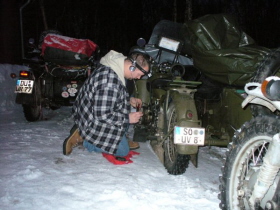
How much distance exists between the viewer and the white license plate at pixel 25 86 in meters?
4.94

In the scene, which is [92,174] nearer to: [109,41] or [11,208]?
[11,208]

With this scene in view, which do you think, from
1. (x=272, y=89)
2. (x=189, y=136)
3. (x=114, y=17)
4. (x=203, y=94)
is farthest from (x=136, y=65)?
(x=114, y=17)

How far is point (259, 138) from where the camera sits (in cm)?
165

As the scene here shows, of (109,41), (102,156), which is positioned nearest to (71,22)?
(109,41)

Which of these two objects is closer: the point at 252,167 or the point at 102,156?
the point at 252,167

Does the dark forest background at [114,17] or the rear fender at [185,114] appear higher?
the dark forest background at [114,17]

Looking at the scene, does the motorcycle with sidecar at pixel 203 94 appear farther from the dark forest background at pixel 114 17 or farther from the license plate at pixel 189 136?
the dark forest background at pixel 114 17

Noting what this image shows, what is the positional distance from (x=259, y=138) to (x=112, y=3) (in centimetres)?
2122

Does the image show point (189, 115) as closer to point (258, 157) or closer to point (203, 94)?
point (203, 94)

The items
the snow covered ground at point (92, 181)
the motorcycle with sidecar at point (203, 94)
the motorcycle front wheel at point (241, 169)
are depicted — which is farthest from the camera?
the motorcycle with sidecar at point (203, 94)

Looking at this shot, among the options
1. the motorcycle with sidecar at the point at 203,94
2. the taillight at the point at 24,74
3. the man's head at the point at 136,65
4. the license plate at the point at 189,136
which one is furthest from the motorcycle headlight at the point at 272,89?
the taillight at the point at 24,74

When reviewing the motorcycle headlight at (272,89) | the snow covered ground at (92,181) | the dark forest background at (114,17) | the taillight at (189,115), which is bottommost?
the snow covered ground at (92,181)

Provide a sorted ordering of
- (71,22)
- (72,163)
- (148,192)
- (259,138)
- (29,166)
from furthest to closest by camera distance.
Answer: (71,22) < (72,163) < (29,166) < (148,192) < (259,138)

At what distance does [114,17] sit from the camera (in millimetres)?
21141
